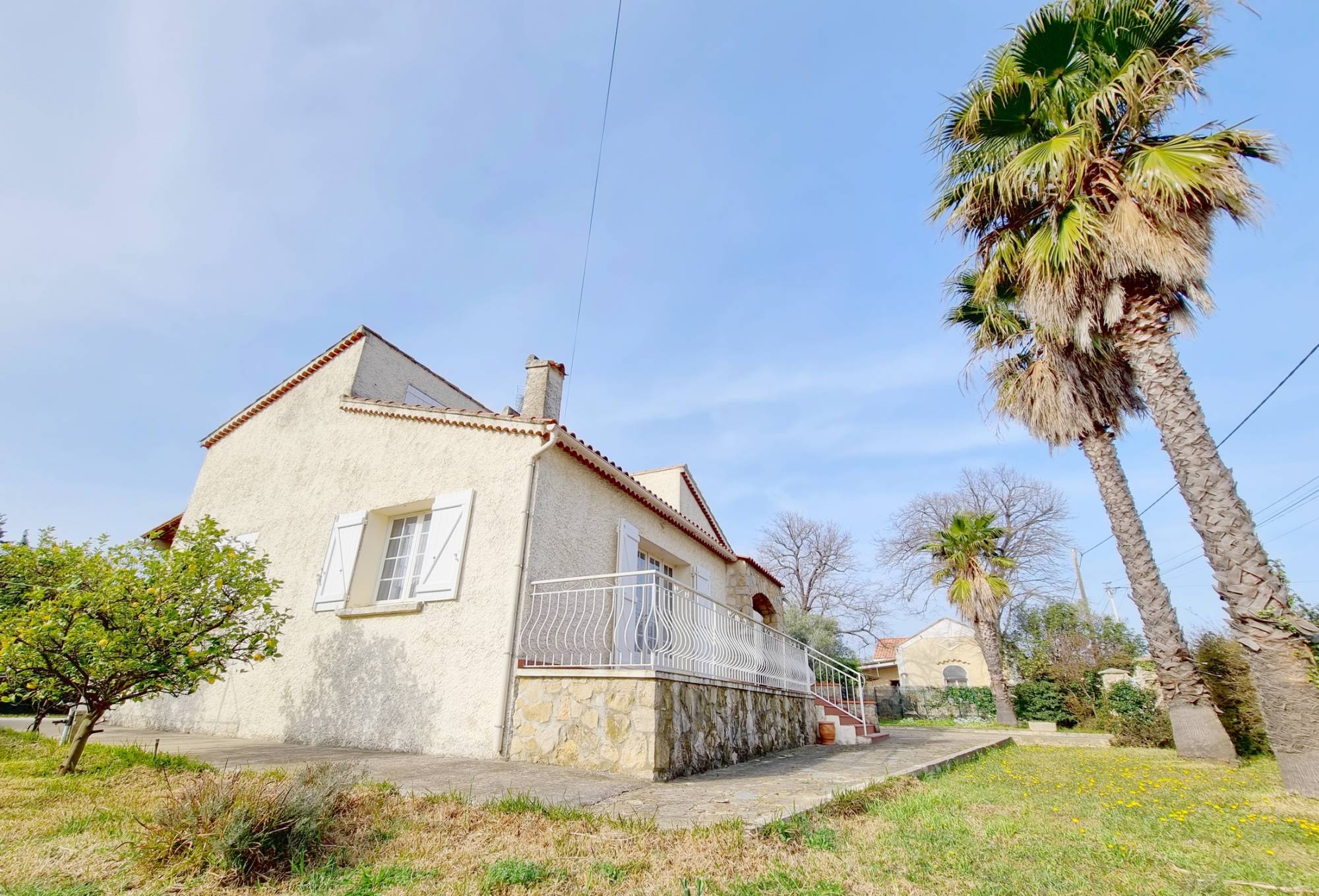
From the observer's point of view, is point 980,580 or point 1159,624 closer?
point 1159,624

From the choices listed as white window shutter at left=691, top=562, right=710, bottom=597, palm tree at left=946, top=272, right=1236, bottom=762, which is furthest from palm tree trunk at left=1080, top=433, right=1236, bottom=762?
white window shutter at left=691, top=562, right=710, bottom=597

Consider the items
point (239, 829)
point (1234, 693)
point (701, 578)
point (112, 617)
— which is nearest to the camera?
point (239, 829)

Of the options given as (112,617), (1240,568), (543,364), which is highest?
(543,364)

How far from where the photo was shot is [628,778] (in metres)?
5.00

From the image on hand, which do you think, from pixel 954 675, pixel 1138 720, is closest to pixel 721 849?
pixel 1138 720

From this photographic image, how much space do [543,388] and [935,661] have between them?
3134 cm

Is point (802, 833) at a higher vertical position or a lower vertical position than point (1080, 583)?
lower

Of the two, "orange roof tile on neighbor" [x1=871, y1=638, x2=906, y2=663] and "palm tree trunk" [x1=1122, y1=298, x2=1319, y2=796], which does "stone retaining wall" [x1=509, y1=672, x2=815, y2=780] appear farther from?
"orange roof tile on neighbor" [x1=871, y1=638, x2=906, y2=663]

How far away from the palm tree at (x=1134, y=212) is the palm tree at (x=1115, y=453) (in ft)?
2.92

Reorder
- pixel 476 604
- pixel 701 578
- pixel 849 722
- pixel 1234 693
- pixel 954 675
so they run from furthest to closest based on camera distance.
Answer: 1. pixel 954 675
2. pixel 701 578
3. pixel 849 722
4. pixel 1234 693
5. pixel 476 604

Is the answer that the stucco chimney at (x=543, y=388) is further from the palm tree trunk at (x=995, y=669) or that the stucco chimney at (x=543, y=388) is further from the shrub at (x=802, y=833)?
the palm tree trunk at (x=995, y=669)

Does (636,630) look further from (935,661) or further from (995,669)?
(935,661)

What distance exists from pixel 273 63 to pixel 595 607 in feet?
24.3

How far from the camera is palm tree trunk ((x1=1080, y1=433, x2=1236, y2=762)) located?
755 centimetres
